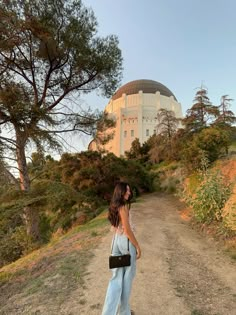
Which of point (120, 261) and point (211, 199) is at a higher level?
point (211, 199)

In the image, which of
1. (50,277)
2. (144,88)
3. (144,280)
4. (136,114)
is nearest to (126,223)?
(144,280)

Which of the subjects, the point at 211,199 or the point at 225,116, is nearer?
the point at 211,199

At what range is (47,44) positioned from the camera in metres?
9.73

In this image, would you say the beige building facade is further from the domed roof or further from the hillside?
the hillside

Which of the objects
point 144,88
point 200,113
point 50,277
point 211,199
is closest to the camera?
point 50,277

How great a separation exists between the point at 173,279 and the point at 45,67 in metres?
9.54

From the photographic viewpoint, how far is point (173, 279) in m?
4.34

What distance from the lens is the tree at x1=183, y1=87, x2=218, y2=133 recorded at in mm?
19766

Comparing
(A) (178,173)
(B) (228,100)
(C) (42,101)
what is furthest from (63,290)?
(B) (228,100)

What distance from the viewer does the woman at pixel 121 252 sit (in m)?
2.87

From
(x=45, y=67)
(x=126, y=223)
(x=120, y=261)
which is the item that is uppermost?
(x=45, y=67)

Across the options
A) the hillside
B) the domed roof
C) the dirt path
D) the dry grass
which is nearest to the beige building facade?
the domed roof

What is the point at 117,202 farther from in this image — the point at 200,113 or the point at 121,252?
the point at 200,113

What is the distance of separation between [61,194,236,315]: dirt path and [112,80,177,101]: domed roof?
36.6m
